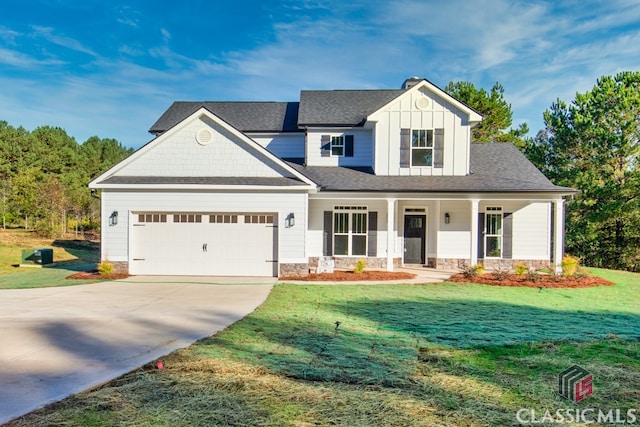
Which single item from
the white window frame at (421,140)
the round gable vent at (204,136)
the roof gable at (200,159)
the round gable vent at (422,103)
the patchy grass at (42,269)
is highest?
the round gable vent at (422,103)

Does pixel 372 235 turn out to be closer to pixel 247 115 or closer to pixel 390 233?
pixel 390 233

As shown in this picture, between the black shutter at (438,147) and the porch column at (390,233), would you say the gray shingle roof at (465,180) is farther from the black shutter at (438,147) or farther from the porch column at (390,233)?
the black shutter at (438,147)

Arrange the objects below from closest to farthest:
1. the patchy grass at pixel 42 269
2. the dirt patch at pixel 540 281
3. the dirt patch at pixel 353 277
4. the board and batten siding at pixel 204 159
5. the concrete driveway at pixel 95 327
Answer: the concrete driveway at pixel 95 327
the patchy grass at pixel 42 269
the dirt patch at pixel 540 281
the dirt patch at pixel 353 277
the board and batten siding at pixel 204 159

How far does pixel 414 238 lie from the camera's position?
52.4 ft

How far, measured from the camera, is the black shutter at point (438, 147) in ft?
50.8

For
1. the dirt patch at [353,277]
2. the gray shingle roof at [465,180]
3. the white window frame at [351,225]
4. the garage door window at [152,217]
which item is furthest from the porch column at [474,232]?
the garage door window at [152,217]

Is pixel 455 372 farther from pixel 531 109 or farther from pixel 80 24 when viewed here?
pixel 531 109

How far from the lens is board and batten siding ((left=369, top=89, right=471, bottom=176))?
1545 centimetres

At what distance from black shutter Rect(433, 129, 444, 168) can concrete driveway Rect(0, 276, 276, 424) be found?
823cm

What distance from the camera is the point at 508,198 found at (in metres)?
14.1

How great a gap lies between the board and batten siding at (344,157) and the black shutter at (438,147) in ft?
8.23

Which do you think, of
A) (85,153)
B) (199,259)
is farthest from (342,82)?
(85,153)

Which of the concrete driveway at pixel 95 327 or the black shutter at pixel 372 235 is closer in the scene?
the concrete driveway at pixel 95 327

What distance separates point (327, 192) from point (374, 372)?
9.80 meters
